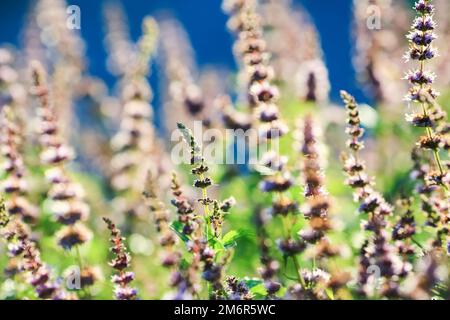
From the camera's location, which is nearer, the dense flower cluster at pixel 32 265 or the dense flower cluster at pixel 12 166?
the dense flower cluster at pixel 32 265

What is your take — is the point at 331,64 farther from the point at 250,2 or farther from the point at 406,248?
the point at 406,248

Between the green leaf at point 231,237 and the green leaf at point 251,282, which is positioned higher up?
the green leaf at point 231,237

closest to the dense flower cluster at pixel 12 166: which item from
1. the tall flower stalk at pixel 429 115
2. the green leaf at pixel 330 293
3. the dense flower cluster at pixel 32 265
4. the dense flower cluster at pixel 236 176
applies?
the dense flower cluster at pixel 236 176

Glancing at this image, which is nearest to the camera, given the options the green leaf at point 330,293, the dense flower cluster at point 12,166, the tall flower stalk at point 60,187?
the green leaf at point 330,293

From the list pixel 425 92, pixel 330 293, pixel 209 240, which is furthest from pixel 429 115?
pixel 209 240

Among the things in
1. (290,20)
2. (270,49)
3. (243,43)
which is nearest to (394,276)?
(243,43)

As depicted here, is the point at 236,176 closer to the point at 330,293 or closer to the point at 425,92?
the point at 330,293

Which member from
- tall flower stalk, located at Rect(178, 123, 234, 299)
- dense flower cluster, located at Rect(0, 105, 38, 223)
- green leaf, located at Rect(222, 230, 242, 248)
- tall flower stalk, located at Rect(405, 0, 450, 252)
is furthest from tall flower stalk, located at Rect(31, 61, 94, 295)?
tall flower stalk, located at Rect(405, 0, 450, 252)

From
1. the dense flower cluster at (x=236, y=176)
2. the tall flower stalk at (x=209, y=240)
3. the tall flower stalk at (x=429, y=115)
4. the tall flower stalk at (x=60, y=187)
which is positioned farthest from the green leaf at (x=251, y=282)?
the tall flower stalk at (x=60, y=187)

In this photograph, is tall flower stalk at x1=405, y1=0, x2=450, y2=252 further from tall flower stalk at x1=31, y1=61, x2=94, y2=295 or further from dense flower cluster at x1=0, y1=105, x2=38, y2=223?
dense flower cluster at x1=0, y1=105, x2=38, y2=223

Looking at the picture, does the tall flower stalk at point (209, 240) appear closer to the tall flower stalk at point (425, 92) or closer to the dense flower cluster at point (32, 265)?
the dense flower cluster at point (32, 265)

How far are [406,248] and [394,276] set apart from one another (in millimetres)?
453

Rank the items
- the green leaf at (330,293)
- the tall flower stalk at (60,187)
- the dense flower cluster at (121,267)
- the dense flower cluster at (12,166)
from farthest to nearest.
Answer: the dense flower cluster at (12,166) → the tall flower stalk at (60,187) → the green leaf at (330,293) → the dense flower cluster at (121,267)

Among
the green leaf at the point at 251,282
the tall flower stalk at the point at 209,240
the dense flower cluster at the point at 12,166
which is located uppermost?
the dense flower cluster at the point at 12,166
